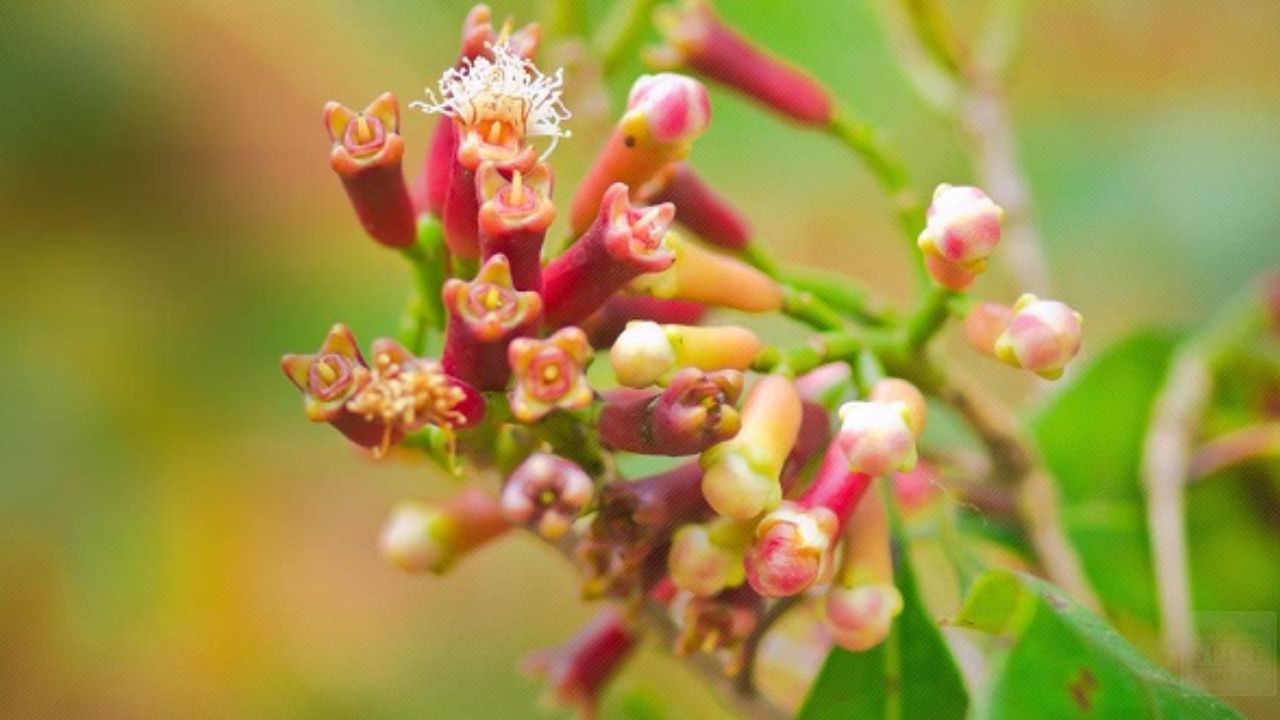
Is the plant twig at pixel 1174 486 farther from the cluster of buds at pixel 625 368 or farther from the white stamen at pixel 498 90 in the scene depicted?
the white stamen at pixel 498 90

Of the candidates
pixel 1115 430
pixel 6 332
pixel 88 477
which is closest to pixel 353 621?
pixel 88 477

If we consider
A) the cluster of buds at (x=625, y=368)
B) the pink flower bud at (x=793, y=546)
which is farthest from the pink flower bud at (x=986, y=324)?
the pink flower bud at (x=793, y=546)

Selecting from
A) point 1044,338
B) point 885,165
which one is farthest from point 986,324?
point 885,165

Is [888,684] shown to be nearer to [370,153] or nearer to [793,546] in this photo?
[793,546]

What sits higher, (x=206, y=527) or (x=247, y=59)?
(x=247, y=59)

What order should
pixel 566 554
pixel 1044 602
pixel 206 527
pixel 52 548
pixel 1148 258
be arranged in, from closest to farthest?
pixel 1044 602 → pixel 566 554 → pixel 1148 258 → pixel 52 548 → pixel 206 527

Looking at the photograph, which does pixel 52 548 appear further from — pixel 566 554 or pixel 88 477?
pixel 566 554

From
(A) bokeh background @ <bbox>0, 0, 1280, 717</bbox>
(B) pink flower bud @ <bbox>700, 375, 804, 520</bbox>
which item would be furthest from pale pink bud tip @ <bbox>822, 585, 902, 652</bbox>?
(A) bokeh background @ <bbox>0, 0, 1280, 717</bbox>
